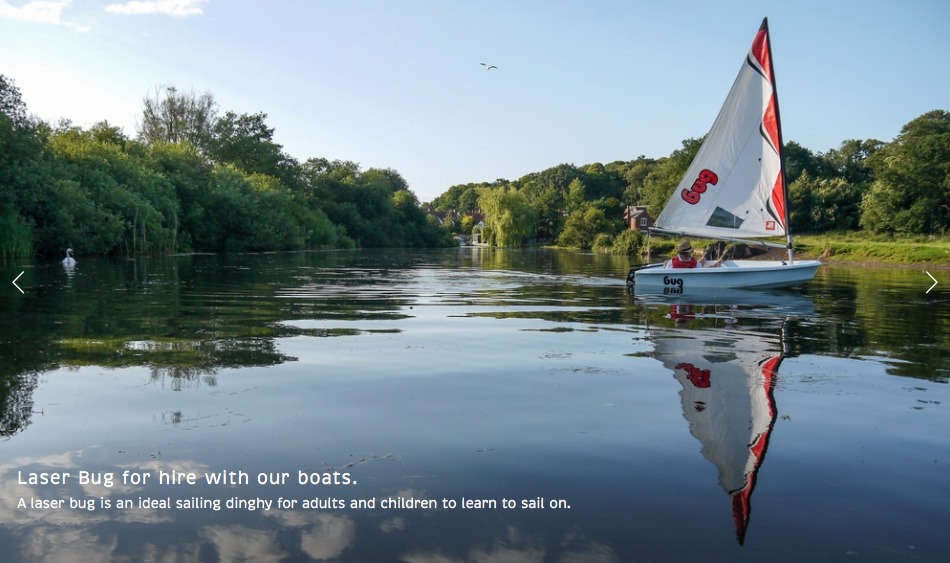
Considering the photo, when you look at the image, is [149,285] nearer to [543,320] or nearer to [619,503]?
[543,320]

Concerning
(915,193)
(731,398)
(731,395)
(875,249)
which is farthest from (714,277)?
(915,193)

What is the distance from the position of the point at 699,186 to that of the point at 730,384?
54.4 ft

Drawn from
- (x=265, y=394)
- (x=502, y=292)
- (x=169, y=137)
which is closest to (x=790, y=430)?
(x=265, y=394)

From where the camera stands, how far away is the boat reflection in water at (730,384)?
5035 millimetres

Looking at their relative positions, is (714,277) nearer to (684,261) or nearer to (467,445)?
(684,261)

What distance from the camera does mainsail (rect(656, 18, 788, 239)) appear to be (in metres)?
22.5

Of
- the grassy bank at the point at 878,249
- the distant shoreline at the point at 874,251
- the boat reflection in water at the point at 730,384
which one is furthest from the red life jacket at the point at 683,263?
the grassy bank at the point at 878,249

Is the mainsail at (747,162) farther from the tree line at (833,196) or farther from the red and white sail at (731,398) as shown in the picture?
the tree line at (833,196)

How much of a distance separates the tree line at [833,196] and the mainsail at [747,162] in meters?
40.9

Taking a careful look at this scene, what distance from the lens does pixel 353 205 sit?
98125 mm

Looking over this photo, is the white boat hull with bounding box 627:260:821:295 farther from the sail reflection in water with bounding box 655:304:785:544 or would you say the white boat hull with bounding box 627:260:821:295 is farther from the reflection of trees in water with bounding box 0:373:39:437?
the reflection of trees in water with bounding box 0:373:39:437

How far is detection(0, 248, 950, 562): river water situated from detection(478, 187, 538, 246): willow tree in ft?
298

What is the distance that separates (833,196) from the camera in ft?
232

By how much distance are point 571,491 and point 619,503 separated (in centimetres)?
34
